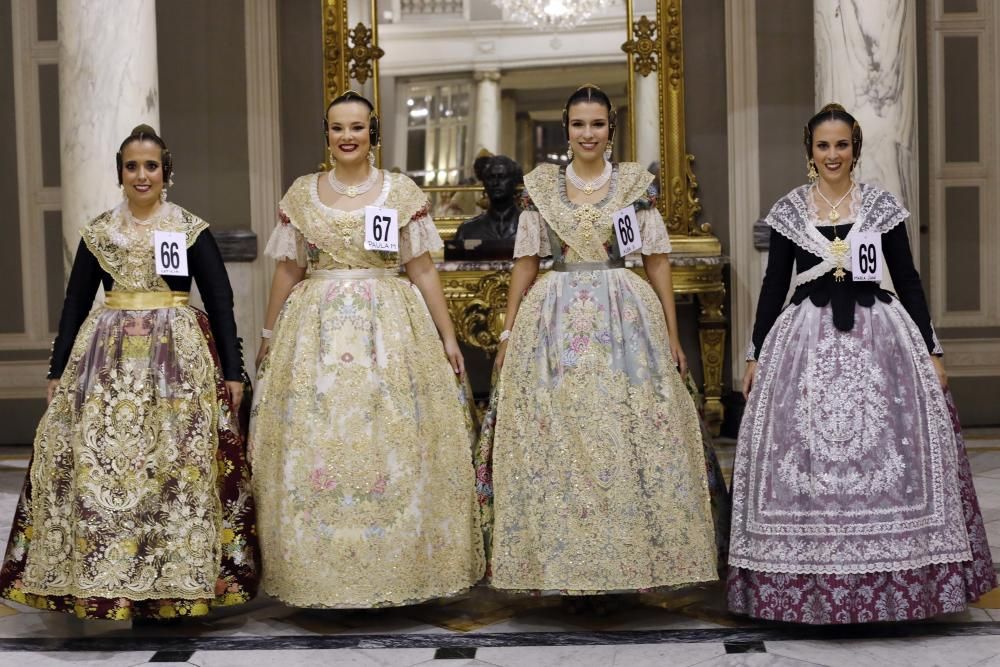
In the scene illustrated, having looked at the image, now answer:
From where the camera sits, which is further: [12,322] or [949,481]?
[12,322]

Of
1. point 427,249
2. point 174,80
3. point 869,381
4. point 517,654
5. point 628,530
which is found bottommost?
point 517,654

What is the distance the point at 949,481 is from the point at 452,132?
3.94 meters

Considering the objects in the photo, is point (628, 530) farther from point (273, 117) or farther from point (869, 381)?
point (273, 117)

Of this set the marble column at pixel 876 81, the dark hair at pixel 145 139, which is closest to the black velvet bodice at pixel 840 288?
the marble column at pixel 876 81

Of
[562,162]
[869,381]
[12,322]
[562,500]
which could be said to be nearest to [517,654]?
[562,500]

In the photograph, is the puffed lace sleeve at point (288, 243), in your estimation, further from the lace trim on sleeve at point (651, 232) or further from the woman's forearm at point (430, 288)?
the lace trim on sleeve at point (651, 232)

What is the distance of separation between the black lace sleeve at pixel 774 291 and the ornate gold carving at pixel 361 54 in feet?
12.0

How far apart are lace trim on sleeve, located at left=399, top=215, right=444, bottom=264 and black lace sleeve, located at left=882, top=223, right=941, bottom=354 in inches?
51.2

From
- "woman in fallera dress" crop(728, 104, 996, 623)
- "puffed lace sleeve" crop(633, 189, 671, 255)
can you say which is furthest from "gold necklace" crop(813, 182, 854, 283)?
"puffed lace sleeve" crop(633, 189, 671, 255)

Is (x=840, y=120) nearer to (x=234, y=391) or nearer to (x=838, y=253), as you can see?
(x=838, y=253)

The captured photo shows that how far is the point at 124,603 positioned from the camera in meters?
3.76

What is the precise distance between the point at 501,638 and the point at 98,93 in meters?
2.61

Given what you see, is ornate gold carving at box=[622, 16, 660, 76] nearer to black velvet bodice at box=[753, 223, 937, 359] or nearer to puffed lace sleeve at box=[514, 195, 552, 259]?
puffed lace sleeve at box=[514, 195, 552, 259]

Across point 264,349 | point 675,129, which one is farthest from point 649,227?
point 675,129
